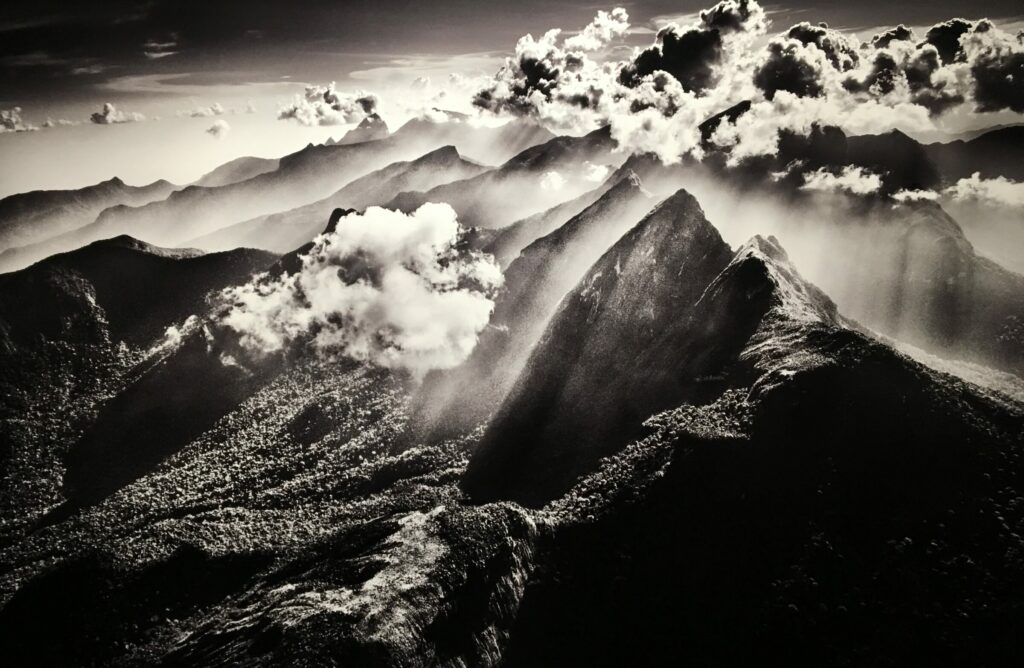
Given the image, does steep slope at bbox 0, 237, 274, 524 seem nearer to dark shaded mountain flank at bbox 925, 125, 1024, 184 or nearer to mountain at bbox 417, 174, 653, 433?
mountain at bbox 417, 174, 653, 433

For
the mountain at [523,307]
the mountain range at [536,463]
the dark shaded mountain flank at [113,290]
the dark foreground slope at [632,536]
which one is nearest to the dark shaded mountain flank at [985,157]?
the mountain range at [536,463]

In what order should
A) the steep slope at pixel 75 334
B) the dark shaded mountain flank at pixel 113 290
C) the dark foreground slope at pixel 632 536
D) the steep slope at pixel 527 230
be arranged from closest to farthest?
the dark foreground slope at pixel 632 536
the steep slope at pixel 75 334
the dark shaded mountain flank at pixel 113 290
the steep slope at pixel 527 230

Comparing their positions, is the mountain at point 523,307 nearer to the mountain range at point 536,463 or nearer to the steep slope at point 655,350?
the mountain range at point 536,463

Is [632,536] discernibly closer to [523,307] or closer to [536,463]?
[536,463]

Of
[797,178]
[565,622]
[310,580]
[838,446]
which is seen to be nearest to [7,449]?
[310,580]

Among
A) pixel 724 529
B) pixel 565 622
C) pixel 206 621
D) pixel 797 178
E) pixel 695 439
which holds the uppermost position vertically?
pixel 797 178

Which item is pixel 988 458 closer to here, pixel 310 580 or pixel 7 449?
pixel 310 580
